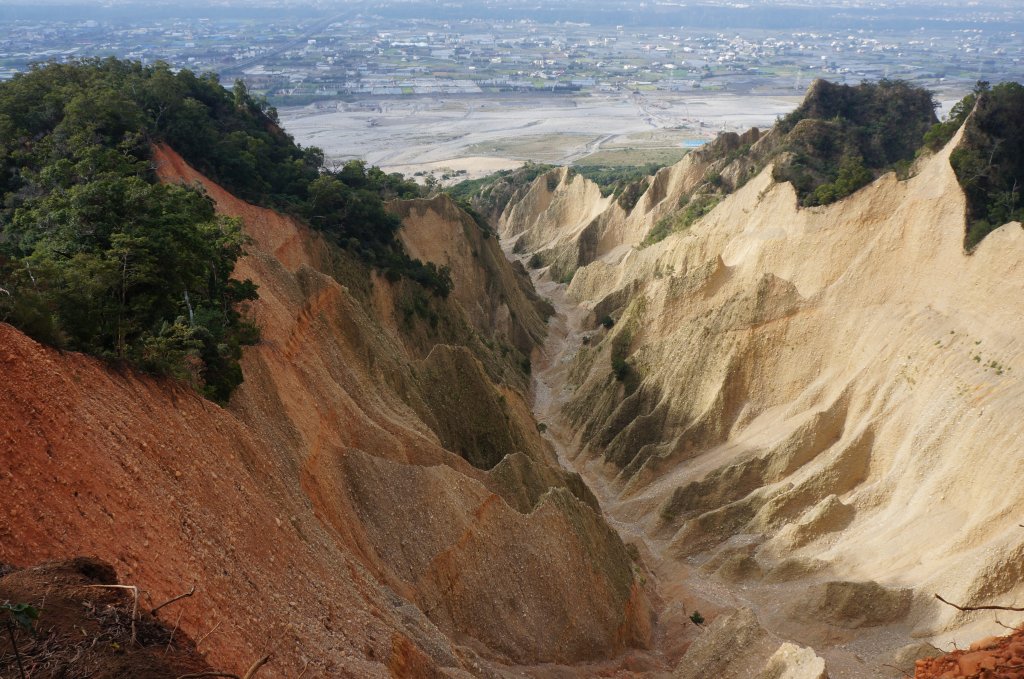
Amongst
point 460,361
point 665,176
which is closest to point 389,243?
point 460,361

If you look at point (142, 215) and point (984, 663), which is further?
point (142, 215)

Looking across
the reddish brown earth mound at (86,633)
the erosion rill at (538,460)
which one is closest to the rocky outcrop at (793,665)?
the erosion rill at (538,460)

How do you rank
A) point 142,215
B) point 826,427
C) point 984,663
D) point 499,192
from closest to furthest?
point 984,663, point 142,215, point 826,427, point 499,192

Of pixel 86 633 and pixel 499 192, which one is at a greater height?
pixel 86 633

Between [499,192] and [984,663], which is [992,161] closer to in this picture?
[984,663]

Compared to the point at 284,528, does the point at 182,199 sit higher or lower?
higher

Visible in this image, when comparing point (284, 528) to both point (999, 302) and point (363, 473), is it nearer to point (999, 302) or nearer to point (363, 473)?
point (363, 473)

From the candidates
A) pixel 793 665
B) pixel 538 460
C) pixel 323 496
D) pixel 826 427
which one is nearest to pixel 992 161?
pixel 826 427

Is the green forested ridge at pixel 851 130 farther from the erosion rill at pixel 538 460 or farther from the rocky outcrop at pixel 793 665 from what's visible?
the rocky outcrop at pixel 793 665
